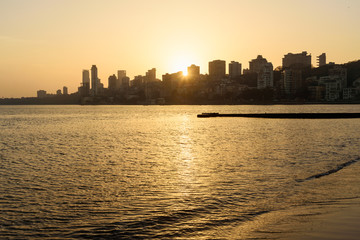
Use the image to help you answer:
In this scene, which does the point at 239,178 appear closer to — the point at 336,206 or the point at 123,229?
the point at 336,206

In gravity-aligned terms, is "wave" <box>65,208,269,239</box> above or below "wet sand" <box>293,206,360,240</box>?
below

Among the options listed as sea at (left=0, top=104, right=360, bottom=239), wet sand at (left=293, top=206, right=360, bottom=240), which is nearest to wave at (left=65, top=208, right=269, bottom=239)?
sea at (left=0, top=104, right=360, bottom=239)

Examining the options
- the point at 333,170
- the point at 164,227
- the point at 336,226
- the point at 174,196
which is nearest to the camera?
the point at 336,226

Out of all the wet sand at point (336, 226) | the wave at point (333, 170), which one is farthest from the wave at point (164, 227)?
the wave at point (333, 170)

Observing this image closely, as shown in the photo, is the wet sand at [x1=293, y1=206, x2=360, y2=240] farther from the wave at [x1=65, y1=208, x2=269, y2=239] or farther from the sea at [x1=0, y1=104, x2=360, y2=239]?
the wave at [x1=65, y1=208, x2=269, y2=239]

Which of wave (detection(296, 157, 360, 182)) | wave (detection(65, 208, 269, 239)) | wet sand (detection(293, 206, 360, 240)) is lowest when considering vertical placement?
wave (detection(296, 157, 360, 182))

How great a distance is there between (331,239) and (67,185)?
1359cm

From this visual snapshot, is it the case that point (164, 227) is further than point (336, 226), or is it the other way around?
point (164, 227)

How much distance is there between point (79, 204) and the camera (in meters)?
14.9

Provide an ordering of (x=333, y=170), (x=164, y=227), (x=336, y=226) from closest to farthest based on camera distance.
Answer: (x=336, y=226)
(x=164, y=227)
(x=333, y=170)

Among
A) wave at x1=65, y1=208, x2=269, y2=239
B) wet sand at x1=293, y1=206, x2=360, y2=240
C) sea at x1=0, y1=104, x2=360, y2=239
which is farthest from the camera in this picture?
sea at x1=0, y1=104, x2=360, y2=239

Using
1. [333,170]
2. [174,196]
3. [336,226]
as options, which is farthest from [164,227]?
[333,170]

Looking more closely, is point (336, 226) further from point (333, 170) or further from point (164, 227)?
point (333, 170)

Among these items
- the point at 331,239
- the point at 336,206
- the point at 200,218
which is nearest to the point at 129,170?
the point at 200,218
